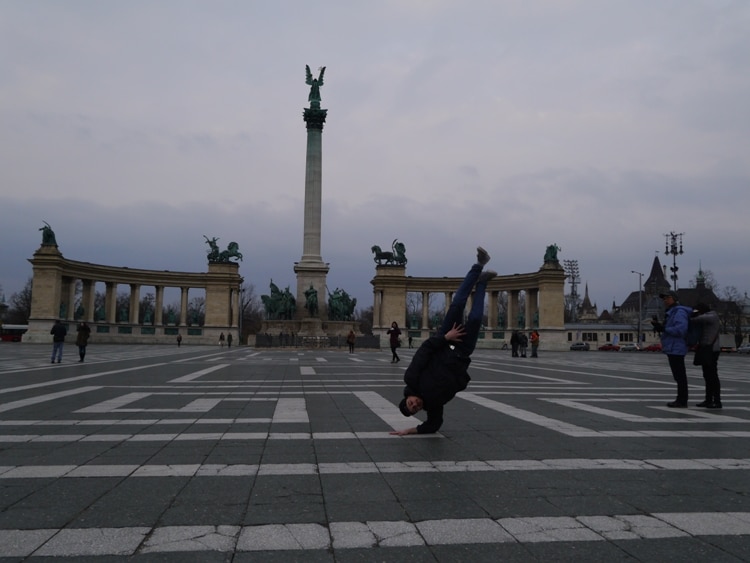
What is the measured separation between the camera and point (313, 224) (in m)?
58.9

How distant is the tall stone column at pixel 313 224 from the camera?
58.2m

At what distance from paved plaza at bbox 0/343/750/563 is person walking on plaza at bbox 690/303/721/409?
70 cm

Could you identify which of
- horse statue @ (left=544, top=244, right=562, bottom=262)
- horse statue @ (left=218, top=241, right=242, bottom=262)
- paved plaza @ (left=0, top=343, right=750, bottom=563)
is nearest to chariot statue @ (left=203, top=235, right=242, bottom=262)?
horse statue @ (left=218, top=241, right=242, bottom=262)

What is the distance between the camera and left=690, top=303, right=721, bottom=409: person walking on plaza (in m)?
11.1

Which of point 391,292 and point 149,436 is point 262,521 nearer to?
point 149,436

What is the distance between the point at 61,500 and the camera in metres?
4.91

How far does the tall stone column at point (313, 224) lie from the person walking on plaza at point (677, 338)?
46753mm

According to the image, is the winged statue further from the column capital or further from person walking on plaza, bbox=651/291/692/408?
person walking on plaza, bbox=651/291/692/408

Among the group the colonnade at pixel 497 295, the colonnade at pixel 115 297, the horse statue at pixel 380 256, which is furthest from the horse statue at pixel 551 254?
the colonnade at pixel 115 297

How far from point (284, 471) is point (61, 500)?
1.94m

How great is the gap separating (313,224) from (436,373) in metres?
52.3

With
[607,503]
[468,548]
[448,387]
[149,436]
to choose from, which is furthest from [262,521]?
[149,436]

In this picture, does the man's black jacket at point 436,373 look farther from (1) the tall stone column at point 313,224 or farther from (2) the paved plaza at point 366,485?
(1) the tall stone column at point 313,224

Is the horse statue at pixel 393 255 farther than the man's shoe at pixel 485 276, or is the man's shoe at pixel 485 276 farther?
the horse statue at pixel 393 255
